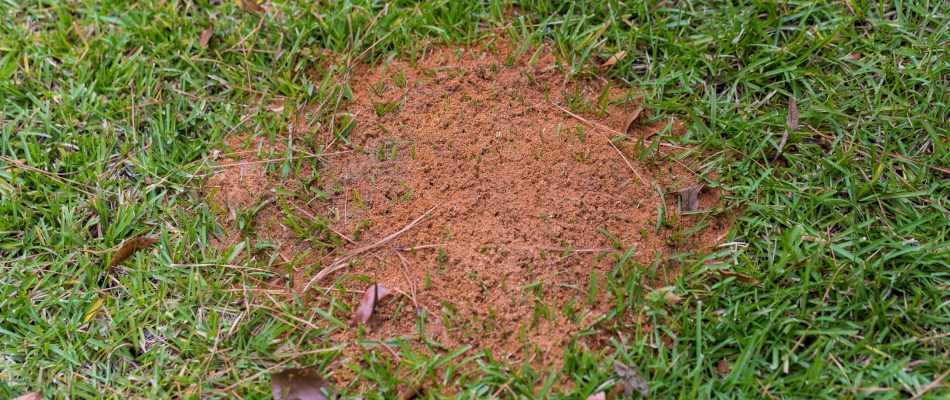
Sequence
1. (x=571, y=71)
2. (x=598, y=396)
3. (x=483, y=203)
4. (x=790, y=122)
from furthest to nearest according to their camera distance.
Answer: (x=571, y=71) → (x=790, y=122) → (x=483, y=203) → (x=598, y=396)

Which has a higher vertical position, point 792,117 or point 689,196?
point 792,117

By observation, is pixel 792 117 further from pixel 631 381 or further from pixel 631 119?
pixel 631 381

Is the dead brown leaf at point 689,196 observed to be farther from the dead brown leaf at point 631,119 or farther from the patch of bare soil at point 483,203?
the dead brown leaf at point 631,119

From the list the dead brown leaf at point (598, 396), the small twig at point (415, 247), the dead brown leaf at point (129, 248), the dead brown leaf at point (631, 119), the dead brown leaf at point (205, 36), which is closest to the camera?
the dead brown leaf at point (598, 396)

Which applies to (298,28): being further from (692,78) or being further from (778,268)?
(778,268)

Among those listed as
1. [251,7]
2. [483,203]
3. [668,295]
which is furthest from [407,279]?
[251,7]

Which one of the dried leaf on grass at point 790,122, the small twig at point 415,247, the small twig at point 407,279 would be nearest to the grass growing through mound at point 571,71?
the dried leaf on grass at point 790,122
